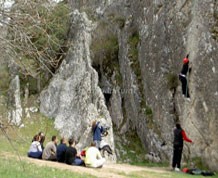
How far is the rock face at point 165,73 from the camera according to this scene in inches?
1011

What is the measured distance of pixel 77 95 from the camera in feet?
106

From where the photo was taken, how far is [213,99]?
2516 centimetres

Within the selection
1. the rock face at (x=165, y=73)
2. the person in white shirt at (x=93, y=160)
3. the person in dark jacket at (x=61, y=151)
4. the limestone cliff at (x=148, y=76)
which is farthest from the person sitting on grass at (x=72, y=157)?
the rock face at (x=165, y=73)

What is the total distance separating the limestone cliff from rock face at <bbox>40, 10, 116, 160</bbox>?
0.24 ft

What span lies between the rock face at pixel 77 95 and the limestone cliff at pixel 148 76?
0.07 m

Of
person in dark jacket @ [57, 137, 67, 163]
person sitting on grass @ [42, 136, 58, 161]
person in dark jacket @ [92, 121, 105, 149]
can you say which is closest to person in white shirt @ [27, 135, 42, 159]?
person sitting on grass @ [42, 136, 58, 161]

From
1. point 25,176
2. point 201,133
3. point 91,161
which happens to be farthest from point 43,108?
point 25,176

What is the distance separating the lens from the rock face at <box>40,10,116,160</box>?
1174 inches

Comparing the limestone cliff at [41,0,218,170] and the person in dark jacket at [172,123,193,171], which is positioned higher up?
the limestone cliff at [41,0,218,170]

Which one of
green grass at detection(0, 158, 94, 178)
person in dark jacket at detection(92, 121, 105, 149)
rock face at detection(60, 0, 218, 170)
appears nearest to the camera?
green grass at detection(0, 158, 94, 178)

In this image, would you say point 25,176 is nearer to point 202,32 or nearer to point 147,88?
point 202,32

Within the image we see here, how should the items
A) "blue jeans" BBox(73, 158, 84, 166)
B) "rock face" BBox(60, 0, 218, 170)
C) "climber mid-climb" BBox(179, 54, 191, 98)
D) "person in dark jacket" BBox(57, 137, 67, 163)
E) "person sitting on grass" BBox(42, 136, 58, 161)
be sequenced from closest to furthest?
"person in dark jacket" BBox(57, 137, 67, 163) → "blue jeans" BBox(73, 158, 84, 166) → "person sitting on grass" BBox(42, 136, 58, 161) → "rock face" BBox(60, 0, 218, 170) → "climber mid-climb" BBox(179, 54, 191, 98)

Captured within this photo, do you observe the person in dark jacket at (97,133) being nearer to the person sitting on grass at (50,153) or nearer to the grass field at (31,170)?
the grass field at (31,170)

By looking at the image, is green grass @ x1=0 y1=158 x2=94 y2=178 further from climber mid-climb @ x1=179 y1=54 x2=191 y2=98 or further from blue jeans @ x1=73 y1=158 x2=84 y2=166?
climber mid-climb @ x1=179 y1=54 x2=191 y2=98
